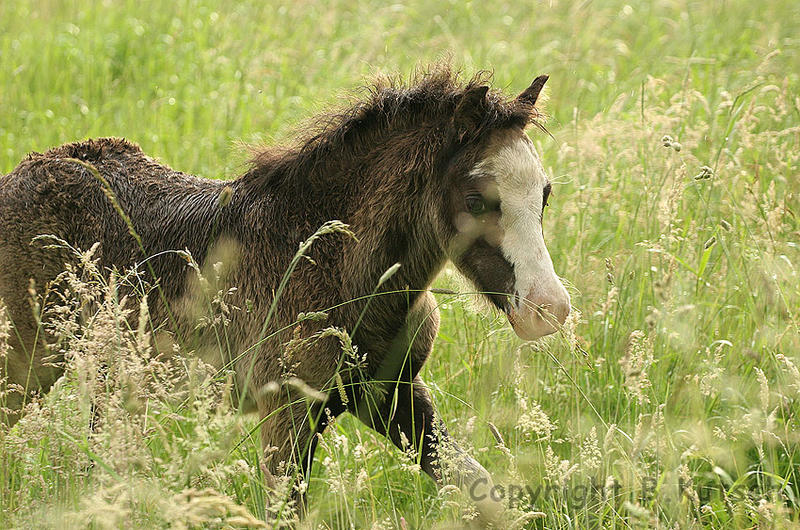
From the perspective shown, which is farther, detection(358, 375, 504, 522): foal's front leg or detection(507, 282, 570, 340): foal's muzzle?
detection(358, 375, 504, 522): foal's front leg

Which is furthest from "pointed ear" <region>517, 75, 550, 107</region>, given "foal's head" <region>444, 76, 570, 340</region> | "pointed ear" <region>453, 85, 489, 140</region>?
"pointed ear" <region>453, 85, 489, 140</region>

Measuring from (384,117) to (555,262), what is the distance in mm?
1747

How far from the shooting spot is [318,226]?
360 centimetres

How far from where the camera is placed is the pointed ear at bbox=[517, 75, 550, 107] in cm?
357

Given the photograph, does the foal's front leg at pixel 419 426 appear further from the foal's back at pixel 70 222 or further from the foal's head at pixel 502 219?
the foal's back at pixel 70 222

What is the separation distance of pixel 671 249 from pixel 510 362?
1157mm

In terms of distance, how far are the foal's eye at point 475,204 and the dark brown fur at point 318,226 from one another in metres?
0.04

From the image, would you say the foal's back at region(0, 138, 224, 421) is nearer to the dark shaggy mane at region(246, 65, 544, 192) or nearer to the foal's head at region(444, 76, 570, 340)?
the dark shaggy mane at region(246, 65, 544, 192)

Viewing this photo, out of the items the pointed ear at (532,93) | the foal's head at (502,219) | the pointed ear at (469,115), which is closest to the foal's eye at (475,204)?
the foal's head at (502,219)

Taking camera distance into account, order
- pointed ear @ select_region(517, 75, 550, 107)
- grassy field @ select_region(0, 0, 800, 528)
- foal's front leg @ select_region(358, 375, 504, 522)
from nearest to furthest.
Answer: grassy field @ select_region(0, 0, 800, 528) < foal's front leg @ select_region(358, 375, 504, 522) < pointed ear @ select_region(517, 75, 550, 107)

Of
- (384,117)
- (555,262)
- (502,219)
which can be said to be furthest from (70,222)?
(555,262)

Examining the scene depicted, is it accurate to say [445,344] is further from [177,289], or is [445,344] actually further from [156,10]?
[156,10]

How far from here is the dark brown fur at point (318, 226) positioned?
11.1 ft

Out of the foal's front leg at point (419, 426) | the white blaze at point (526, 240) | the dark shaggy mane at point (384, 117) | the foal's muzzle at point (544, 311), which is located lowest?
the foal's front leg at point (419, 426)
